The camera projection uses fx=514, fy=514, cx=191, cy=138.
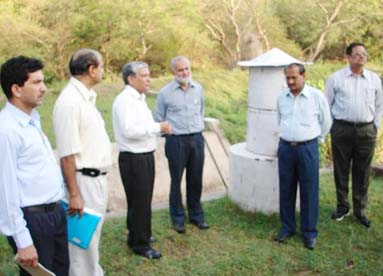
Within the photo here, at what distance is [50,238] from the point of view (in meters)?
2.72

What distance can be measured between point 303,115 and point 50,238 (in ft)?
8.42

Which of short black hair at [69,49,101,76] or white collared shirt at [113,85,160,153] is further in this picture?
white collared shirt at [113,85,160,153]

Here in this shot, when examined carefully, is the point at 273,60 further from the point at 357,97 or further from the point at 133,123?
the point at 133,123

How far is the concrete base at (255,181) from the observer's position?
5242 millimetres

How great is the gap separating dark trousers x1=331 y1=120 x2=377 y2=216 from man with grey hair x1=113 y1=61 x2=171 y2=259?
191cm

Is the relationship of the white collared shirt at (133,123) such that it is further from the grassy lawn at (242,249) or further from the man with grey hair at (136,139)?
the grassy lawn at (242,249)

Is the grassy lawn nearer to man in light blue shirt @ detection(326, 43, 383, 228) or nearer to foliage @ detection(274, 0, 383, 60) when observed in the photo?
man in light blue shirt @ detection(326, 43, 383, 228)

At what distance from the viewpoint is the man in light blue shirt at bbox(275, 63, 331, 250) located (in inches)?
176

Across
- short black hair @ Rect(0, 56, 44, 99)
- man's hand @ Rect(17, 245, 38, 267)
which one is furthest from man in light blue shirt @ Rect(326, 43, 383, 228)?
man's hand @ Rect(17, 245, 38, 267)

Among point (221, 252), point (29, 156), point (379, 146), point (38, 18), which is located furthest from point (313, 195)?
point (38, 18)

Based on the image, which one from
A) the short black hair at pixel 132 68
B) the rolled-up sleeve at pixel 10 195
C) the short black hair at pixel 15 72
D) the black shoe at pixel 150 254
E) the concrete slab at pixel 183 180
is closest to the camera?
the rolled-up sleeve at pixel 10 195

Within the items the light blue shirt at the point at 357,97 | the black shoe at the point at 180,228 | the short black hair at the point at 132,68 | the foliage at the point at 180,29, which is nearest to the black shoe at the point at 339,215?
the light blue shirt at the point at 357,97

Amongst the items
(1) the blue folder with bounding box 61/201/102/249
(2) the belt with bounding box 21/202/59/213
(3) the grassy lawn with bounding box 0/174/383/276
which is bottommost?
(3) the grassy lawn with bounding box 0/174/383/276

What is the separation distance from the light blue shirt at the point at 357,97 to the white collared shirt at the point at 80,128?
8.58 ft
